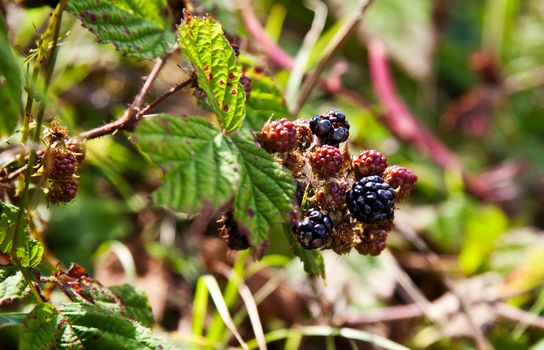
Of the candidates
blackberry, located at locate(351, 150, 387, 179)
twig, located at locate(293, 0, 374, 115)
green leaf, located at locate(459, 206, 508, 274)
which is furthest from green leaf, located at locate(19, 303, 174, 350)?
green leaf, located at locate(459, 206, 508, 274)

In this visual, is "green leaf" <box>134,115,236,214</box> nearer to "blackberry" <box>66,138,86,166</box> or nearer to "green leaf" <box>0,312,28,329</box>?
"blackberry" <box>66,138,86,166</box>

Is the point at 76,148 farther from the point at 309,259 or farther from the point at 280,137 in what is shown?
the point at 309,259

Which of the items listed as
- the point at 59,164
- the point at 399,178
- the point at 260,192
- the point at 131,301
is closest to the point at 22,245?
the point at 59,164

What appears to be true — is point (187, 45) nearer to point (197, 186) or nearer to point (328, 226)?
point (197, 186)

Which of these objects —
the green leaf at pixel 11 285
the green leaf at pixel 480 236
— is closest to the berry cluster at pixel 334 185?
the green leaf at pixel 11 285

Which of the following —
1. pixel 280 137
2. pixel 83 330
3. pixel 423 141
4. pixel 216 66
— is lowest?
pixel 83 330

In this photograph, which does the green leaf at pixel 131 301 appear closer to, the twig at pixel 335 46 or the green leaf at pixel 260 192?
the green leaf at pixel 260 192
